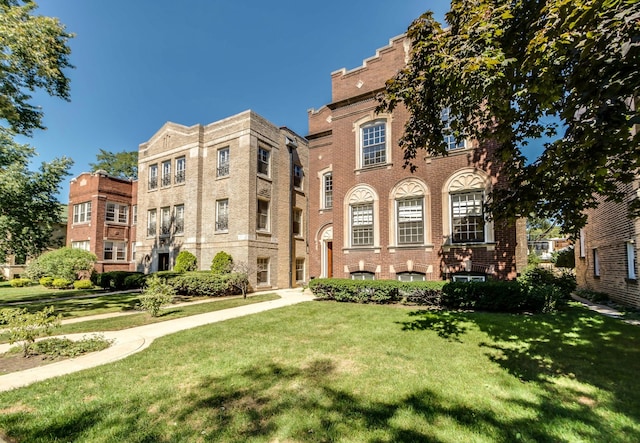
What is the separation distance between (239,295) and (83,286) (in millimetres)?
12318

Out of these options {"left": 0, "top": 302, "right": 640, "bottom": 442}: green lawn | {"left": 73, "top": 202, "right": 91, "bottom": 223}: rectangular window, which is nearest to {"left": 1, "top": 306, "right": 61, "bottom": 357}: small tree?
{"left": 0, "top": 302, "right": 640, "bottom": 442}: green lawn

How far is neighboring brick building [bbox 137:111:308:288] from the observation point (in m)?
17.2

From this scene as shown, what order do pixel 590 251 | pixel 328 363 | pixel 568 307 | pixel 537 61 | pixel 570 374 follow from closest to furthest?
pixel 537 61
pixel 570 374
pixel 328 363
pixel 568 307
pixel 590 251

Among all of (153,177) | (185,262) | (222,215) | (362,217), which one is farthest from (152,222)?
(362,217)

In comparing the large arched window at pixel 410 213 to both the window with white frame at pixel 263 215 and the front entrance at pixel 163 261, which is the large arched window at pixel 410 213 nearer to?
the window with white frame at pixel 263 215

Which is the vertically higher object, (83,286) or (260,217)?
(260,217)

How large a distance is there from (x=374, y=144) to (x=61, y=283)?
71.6ft

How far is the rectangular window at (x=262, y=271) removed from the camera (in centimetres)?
1747

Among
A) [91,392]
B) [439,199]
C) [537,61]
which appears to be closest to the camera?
[537,61]

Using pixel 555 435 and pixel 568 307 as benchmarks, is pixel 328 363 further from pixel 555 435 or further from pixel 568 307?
pixel 568 307

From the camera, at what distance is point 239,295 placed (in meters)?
15.4

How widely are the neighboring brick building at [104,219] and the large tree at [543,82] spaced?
84.7 feet

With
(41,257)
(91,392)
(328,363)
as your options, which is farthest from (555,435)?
(41,257)

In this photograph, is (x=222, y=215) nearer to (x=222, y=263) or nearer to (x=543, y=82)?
(x=222, y=263)
